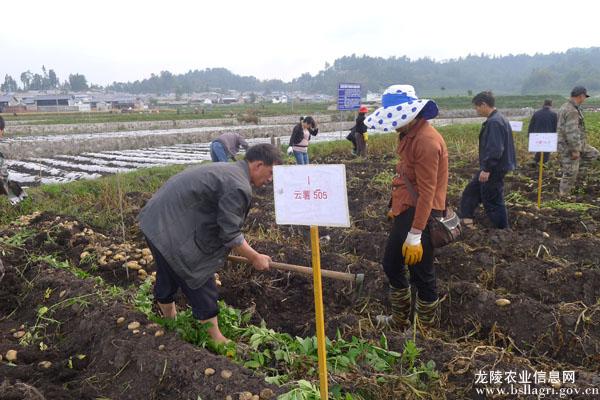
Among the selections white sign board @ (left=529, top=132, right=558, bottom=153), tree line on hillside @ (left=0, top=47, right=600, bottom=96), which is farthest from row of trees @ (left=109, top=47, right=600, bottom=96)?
white sign board @ (left=529, top=132, right=558, bottom=153)

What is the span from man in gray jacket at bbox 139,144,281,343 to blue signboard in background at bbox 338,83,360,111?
12.6m

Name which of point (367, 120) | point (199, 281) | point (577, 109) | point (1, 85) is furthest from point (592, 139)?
point (1, 85)

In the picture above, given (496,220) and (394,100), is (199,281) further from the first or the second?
(496,220)

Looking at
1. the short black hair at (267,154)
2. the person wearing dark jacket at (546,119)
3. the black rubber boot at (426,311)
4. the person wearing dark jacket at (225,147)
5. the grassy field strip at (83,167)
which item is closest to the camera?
the short black hair at (267,154)

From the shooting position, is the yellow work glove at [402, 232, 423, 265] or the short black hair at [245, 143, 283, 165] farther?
the yellow work glove at [402, 232, 423, 265]

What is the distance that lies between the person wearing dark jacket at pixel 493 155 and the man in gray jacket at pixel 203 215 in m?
2.89

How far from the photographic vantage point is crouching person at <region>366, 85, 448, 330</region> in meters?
2.91

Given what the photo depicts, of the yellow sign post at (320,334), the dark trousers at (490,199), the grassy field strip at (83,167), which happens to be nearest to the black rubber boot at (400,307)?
the yellow sign post at (320,334)

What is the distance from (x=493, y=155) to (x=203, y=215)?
3249mm

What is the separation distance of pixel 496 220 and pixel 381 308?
86.0 inches

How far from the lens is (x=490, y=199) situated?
16.7 ft

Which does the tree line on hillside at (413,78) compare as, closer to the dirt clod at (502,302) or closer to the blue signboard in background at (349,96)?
the blue signboard in background at (349,96)

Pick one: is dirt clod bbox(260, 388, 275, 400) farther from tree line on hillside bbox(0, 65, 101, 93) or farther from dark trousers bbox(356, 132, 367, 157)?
tree line on hillside bbox(0, 65, 101, 93)

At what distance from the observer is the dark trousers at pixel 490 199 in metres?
4.98
